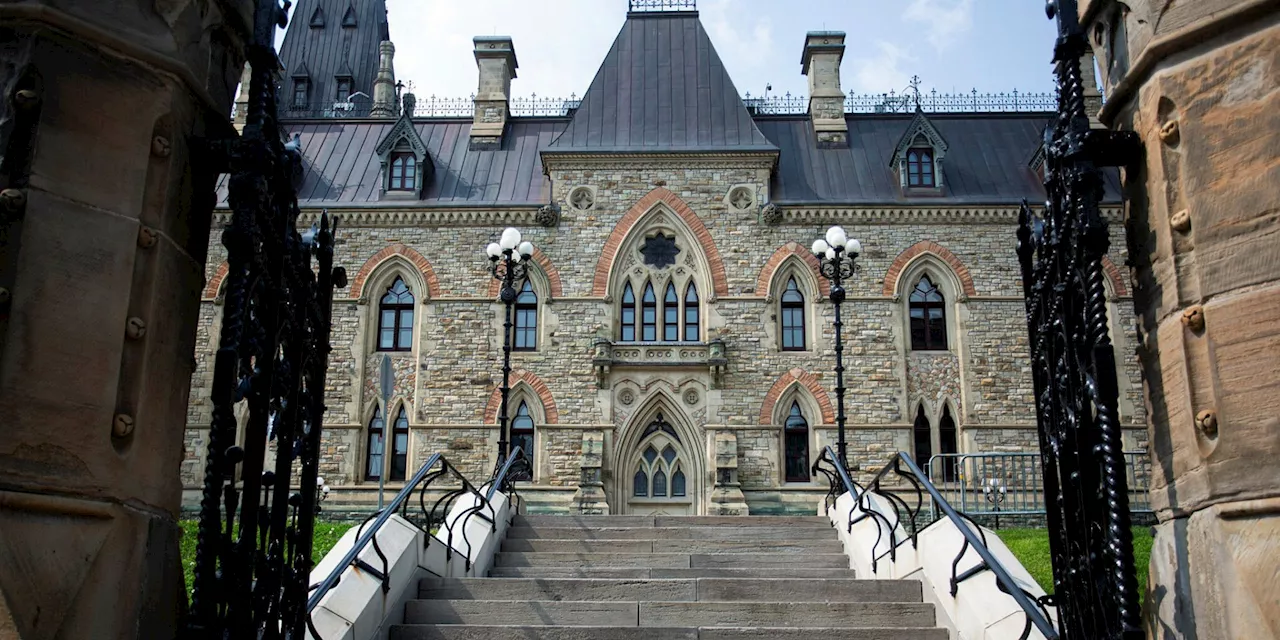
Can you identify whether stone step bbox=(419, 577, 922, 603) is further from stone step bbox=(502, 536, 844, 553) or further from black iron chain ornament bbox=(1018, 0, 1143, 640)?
black iron chain ornament bbox=(1018, 0, 1143, 640)

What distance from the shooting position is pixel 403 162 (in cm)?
2747

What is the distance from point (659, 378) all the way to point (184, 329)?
20337 mm

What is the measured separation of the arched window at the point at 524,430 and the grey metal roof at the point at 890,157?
7.25m

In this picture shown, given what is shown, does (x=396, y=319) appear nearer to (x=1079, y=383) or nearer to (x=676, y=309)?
(x=676, y=309)

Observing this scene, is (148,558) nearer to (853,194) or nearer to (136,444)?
(136,444)

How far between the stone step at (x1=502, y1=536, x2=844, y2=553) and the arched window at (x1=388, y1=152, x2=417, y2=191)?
17.2m

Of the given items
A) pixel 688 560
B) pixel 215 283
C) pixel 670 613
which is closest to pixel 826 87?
pixel 215 283

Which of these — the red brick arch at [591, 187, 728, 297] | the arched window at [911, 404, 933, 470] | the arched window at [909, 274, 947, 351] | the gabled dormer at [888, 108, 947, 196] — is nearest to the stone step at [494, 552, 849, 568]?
the arched window at [911, 404, 933, 470]

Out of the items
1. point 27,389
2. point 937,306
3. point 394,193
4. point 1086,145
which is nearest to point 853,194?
point 937,306

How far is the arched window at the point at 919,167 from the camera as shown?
26.7 metres

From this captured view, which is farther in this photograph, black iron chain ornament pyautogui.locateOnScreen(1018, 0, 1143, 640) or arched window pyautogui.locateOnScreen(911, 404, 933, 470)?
arched window pyautogui.locateOnScreen(911, 404, 933, 470)

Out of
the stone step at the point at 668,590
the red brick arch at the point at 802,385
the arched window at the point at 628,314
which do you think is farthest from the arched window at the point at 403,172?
the stone step at the point at 668,590

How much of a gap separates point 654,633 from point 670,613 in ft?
2.05

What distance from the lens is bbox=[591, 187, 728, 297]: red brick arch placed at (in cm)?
2550
